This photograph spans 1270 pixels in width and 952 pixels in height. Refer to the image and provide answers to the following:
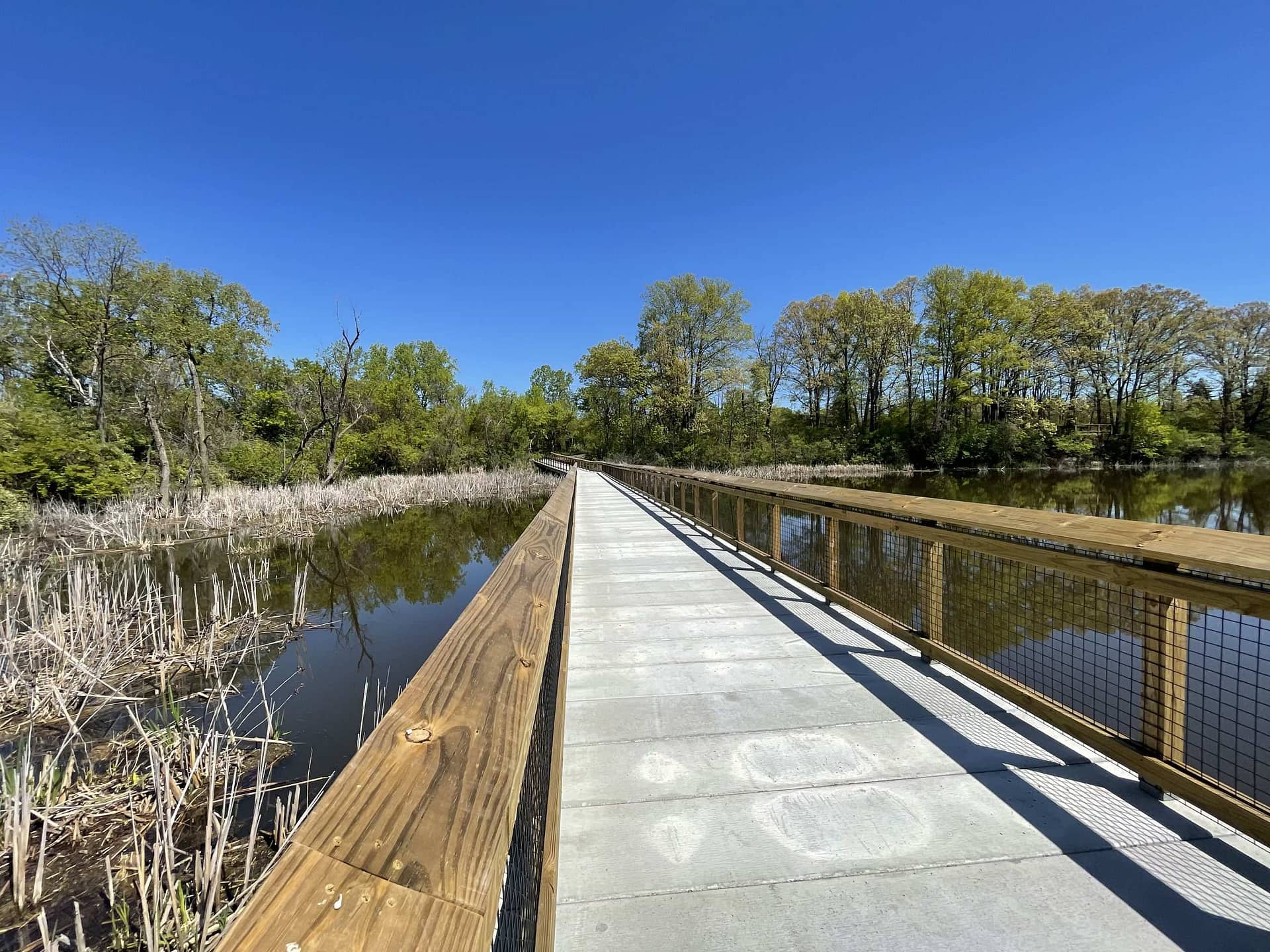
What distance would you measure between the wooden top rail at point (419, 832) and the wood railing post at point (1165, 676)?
208cm

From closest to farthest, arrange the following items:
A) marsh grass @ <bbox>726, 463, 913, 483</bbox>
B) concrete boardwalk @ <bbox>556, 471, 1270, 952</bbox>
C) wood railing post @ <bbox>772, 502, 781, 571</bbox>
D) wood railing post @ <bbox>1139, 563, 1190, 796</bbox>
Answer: concrete boardwalk @ <bbox>556, 471, 1270, 952</bbox>
wood railing post @ <bbox>1139, 563, 1190, 796</bbox>
wood railing post @ <bbox>772, 502, 781, 571</bbox>
marsh grass @ <bbox>726, 463, 913, 483</bbox>

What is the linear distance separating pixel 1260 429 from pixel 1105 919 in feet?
154

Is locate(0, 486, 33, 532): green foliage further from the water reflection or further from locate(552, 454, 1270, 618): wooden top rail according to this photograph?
the water reflection

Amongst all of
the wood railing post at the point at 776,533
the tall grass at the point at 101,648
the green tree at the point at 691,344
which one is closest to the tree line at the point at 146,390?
the tall grass at the point at 101,648

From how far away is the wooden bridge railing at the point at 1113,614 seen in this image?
1.62 metres

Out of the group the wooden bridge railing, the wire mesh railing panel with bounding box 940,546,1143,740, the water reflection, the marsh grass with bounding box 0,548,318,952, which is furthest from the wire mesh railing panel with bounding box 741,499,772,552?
the marsh grass with bounding box 0,548,318,952

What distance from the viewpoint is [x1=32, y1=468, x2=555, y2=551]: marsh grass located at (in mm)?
10914

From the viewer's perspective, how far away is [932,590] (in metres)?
2.99

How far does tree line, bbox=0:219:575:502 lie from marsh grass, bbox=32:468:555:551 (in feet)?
2.85

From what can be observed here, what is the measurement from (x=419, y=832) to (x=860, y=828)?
1.74 metres

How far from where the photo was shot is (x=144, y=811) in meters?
3.15

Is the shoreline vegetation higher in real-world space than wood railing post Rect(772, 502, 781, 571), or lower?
lower

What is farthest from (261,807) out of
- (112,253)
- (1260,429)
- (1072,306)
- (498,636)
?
(1260,429)

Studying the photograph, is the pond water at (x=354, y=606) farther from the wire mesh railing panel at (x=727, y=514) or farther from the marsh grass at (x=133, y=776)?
the wire mesh railing panel at (x=727, y=514)
